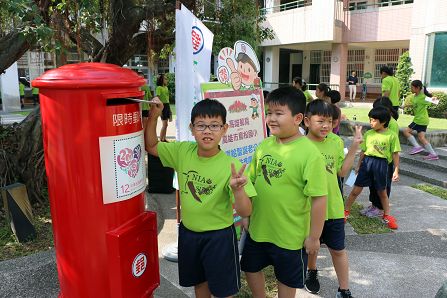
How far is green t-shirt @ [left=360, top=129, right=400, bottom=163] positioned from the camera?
450cm

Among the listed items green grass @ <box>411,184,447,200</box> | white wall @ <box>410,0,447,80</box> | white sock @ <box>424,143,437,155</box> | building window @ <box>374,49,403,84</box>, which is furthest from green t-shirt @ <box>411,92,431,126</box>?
building window @ <box>374,49,403,84</box>

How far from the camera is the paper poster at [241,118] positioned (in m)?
3.49

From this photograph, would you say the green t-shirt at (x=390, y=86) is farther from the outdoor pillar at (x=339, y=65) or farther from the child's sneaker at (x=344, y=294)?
the outdoor pillar at (x=339, y=65)

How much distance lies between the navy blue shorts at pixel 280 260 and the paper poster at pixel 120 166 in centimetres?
85

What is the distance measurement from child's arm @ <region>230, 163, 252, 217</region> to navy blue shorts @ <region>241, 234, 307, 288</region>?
1.21 feet

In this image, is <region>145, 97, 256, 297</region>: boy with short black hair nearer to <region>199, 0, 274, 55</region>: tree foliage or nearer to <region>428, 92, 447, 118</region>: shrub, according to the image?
<region>199, 0, 274, 55</region>: tree foliage

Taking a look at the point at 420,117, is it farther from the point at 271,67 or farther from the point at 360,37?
the point at 271,67

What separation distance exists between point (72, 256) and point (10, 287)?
107cm

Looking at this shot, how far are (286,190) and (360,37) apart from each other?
19528 mm

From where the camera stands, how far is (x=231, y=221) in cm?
235

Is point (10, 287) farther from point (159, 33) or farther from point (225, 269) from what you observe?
point (159, 33)

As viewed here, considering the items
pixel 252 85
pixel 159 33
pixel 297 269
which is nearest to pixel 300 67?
pixel 159 33

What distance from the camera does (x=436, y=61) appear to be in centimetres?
1492

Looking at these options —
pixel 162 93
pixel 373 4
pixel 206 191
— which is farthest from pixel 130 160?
pixel 373 4
